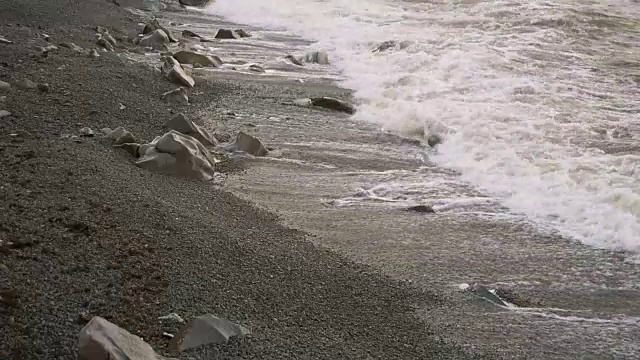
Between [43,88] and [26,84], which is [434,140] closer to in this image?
[43,88]

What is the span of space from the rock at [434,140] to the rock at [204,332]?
410 centimetres

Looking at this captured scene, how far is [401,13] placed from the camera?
15.8m

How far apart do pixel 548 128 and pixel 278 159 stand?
2.82m

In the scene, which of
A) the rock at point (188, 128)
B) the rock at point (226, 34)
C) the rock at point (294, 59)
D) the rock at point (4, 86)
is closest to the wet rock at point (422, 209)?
the rock at point (188, 128)

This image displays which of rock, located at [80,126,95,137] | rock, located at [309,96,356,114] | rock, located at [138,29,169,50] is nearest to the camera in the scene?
rock, located at [80,126,95,137]

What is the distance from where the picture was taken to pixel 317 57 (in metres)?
10.9

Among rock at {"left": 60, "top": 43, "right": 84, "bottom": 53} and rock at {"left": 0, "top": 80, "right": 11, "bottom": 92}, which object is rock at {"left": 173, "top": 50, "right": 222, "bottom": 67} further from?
rock at {"left": 0, "top": 80, "right": 11, "bottom": 92}

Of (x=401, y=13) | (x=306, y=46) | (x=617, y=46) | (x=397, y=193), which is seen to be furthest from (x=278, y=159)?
(x=401, y=13)

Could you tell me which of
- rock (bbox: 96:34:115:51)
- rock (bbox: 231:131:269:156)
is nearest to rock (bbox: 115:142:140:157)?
Answer: rock (bbox: 231:131:269:156)

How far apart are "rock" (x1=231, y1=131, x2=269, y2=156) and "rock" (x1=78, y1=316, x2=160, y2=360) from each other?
3467 mm

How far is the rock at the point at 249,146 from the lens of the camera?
244 inches

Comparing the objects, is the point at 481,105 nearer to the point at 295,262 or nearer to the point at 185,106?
the point at 185,106

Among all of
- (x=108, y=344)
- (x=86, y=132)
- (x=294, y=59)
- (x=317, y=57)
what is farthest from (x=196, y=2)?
(x=108, y=344)

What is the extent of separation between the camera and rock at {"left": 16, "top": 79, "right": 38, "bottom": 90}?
632 cm
